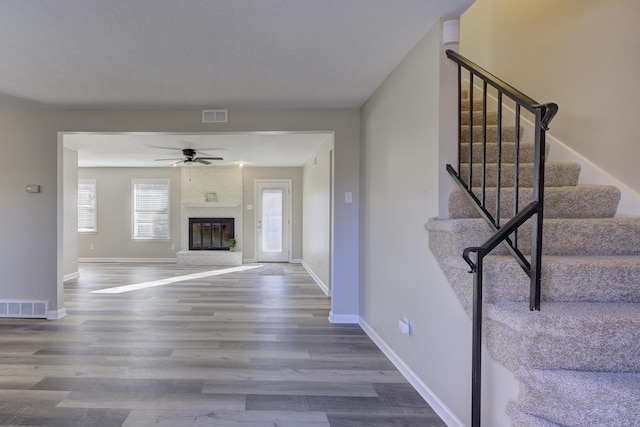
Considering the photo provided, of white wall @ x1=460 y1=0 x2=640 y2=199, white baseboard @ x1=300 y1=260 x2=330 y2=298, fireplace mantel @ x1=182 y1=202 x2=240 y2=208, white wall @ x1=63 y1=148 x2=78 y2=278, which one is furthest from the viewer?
fireplace mantel @ x1=182 y1=202 x2=240 y2=208

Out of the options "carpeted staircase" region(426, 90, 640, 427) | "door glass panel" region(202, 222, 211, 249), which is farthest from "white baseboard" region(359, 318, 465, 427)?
"door glass panel" region(202, 222, 211, 249)

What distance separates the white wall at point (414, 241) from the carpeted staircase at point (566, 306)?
248 millimetres

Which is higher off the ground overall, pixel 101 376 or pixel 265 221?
pixel 265 221

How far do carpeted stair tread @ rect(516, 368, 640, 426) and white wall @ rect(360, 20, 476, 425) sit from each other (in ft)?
1.56

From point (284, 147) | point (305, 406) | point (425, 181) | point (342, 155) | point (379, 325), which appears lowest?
point (305, 406)

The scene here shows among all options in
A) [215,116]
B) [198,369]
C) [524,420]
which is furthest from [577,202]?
[215,116]

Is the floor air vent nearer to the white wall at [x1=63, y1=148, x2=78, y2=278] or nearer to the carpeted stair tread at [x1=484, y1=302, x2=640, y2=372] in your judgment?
the white wall at [x1=63, y1=148, x2=78, y2=278]

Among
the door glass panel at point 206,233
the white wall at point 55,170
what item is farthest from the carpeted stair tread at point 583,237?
the door glass panel at point 206,233

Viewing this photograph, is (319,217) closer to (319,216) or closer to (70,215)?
(319,216)

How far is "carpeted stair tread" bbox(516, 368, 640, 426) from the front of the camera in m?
1.16

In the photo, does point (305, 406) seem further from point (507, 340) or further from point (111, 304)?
point (111, 304)

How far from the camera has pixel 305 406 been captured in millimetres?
2178

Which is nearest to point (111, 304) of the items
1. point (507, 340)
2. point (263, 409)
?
point (263, 409)

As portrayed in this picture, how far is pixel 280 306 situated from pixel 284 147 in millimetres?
2838
